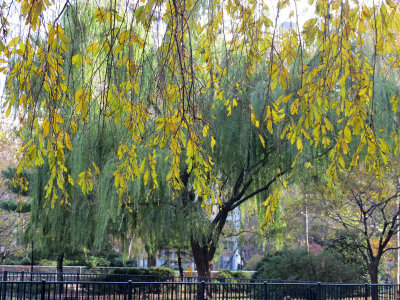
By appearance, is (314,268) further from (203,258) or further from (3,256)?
(3,256)

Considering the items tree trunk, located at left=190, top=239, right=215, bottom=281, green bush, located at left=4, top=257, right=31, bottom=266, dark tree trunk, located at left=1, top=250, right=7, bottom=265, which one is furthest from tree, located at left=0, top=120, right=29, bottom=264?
tree trunk, located at left=190, top=239, right=215, bottom=281

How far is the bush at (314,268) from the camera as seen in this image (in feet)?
61.8

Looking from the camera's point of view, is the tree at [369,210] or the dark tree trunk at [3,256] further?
the dark tree trunk at [3,256]

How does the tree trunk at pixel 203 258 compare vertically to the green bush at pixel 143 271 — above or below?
above

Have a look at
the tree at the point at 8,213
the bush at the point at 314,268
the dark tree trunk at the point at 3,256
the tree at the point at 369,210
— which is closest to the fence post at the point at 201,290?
the tree at the point at 369,210

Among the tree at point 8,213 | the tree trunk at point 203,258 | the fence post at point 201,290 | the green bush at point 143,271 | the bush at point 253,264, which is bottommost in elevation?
the green bush at point 143,271

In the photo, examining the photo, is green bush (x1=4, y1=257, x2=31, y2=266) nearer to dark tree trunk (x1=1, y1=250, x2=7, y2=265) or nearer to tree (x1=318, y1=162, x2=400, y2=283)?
dark tree trunk (x1=1, y1=250, x2=7, y2=265)

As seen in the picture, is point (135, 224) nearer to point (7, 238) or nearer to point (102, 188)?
point (102, 188)

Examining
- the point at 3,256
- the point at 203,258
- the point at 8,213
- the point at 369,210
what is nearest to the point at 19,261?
the point at 3,256

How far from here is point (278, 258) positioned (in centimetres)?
2070

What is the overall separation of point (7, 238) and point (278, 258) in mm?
12708

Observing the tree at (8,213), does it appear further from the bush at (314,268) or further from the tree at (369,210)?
the tree at (369,210)

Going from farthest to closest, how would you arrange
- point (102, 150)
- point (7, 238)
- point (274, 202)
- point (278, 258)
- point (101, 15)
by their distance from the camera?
point (7, 238)
point (278, 258)
point (102, 150)
point (101, 15)
point (274, 202)

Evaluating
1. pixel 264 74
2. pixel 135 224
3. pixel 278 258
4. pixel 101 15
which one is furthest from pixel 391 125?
pixel 278 258
